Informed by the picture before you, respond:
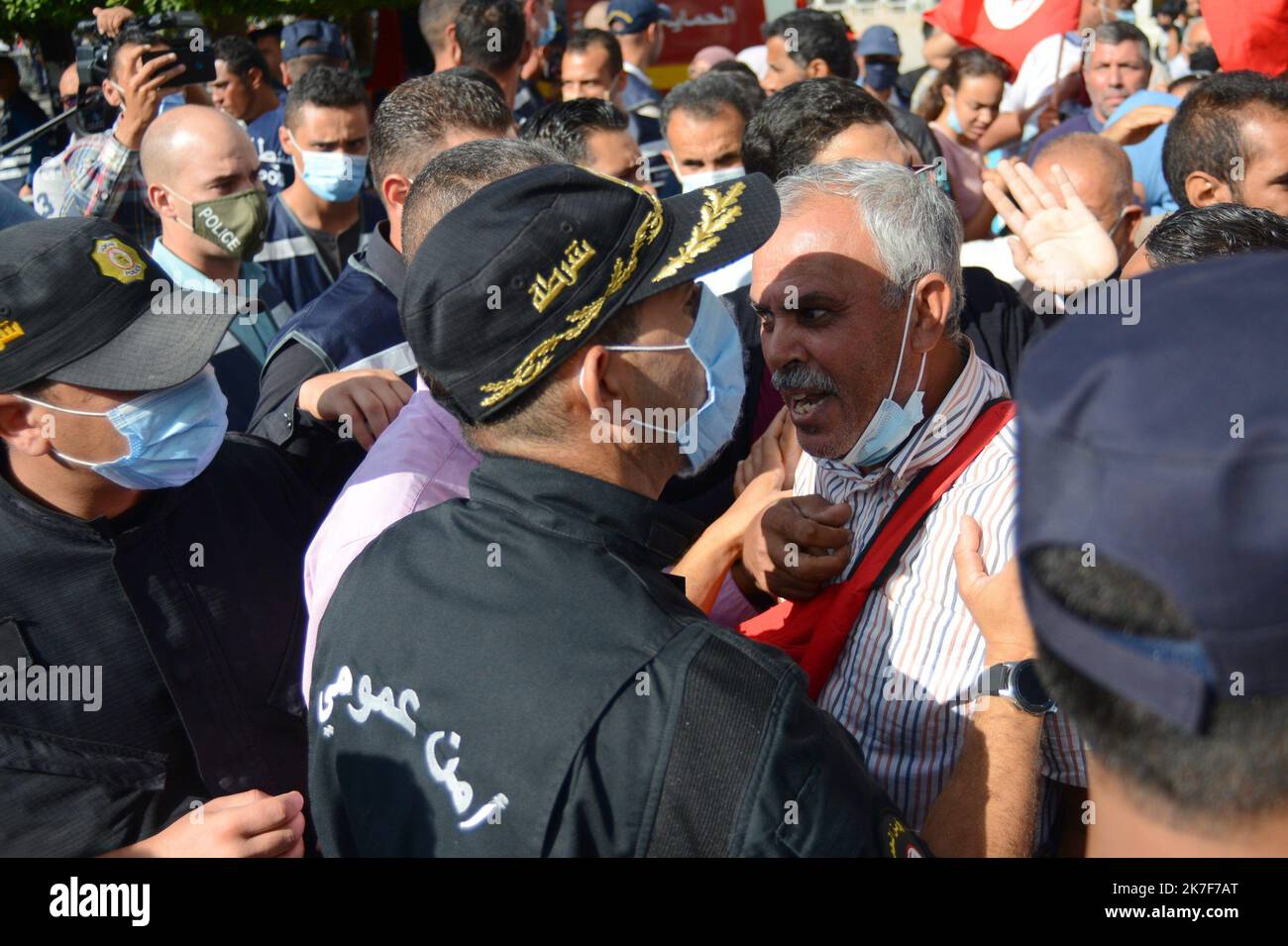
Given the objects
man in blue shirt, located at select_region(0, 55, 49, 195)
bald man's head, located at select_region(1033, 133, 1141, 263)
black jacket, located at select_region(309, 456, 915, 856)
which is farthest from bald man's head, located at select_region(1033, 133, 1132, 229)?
man in blue shirt, located at select_region(0, 55, 49, 195)

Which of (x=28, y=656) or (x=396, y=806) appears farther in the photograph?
(x=28, y=656)

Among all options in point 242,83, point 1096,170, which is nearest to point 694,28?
point 242,83

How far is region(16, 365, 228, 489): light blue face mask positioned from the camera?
2.35m

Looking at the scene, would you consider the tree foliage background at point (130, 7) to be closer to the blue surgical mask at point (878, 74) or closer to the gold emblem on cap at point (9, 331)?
the blue surgical mask at point (878, 74)

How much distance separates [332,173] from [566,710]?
4.53m

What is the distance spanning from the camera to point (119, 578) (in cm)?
234

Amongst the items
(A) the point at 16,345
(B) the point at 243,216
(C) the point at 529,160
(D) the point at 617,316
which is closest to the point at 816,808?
(D) the point at 617,316

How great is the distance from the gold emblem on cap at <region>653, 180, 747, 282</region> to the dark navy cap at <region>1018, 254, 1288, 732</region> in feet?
2.84

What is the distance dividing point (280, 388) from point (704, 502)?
50.4 inches

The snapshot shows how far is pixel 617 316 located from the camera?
69.0 inches

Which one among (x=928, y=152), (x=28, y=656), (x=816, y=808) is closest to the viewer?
(x=816, y=808)

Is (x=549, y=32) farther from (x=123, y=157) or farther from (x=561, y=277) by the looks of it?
(x=561, y=277)

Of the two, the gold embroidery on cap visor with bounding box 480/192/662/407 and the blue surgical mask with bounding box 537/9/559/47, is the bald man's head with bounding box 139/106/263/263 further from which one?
the blue surgical mask with bounding box 537/9/559/47

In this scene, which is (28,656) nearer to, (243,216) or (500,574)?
(500,574)
